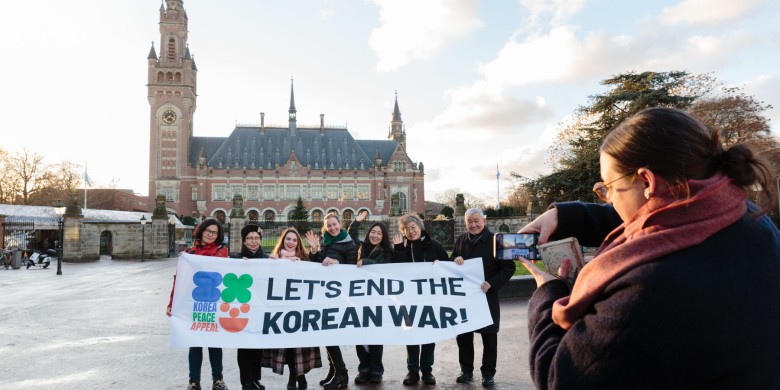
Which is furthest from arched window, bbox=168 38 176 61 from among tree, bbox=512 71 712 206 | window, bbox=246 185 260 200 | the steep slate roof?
tree, bbox=512 71 712 206

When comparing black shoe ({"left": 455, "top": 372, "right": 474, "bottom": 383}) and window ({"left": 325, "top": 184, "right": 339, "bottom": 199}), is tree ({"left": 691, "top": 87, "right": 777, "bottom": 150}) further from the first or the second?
window ({"left": 325, "top": 184, "right": 339, "bottom": 199})

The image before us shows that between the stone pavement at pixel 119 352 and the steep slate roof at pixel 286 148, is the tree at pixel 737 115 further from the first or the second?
the steep slate roof at pixel 286 148

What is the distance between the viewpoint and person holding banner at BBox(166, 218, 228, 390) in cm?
526

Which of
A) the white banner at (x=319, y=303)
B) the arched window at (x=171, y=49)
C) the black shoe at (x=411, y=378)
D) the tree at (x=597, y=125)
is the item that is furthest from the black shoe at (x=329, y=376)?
the arched window at (x=171, y=49)

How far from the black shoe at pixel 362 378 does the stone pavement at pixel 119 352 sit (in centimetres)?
9

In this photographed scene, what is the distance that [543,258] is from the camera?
5.74 ft

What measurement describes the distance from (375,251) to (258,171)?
65.7m

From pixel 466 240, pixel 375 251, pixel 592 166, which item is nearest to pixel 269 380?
pixel 375 251

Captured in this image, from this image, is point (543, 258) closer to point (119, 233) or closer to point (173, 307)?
point (173, 307)

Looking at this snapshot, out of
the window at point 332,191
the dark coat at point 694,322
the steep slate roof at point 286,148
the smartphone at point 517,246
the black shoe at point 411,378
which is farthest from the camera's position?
the window at point 332,191

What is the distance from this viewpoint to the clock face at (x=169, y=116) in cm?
6656

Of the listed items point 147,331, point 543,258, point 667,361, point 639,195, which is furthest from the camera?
point 147,331

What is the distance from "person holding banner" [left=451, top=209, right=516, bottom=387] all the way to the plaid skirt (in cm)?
174

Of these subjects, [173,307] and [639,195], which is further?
[173,307]
